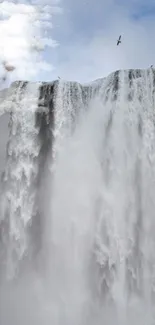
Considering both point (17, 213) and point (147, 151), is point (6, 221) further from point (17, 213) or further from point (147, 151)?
point (147, 151)

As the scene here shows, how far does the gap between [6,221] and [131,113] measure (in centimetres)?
636

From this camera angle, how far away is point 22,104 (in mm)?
16078

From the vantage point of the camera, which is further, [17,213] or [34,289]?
[17,213]

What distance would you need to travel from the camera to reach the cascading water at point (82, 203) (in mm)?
13477

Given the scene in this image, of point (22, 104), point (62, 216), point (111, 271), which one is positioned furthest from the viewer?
point (22, 104)

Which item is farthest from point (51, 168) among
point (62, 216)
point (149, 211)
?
point (149, 211)

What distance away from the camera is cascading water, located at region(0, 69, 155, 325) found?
1348cm

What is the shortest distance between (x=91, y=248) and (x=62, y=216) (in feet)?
5.34

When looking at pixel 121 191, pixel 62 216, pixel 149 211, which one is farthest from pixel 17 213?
pixel 149 211

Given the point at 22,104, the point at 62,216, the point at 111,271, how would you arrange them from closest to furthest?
1. the point at 111,271
2. the point at 62,216
3. the point at 22,104

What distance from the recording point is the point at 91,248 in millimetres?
14211

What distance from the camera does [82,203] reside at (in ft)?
48.5

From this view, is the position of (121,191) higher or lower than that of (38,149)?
lower

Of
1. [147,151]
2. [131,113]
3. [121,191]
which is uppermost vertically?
[131,113]
